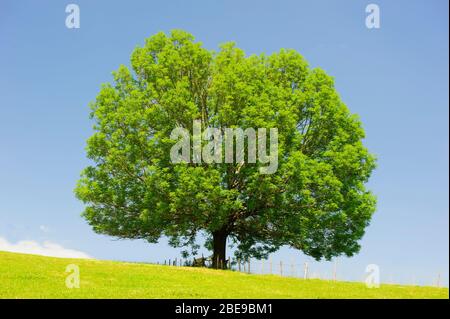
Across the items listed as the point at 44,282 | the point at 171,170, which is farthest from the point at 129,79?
the point at 44,282

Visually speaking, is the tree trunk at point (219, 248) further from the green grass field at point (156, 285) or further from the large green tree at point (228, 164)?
the green grass field at point (156, 285)

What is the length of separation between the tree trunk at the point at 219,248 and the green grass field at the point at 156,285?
16.4 ft

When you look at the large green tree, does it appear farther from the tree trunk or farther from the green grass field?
the green grass field

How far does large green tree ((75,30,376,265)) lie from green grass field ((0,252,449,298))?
5.31 meters

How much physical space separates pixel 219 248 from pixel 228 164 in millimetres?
7445

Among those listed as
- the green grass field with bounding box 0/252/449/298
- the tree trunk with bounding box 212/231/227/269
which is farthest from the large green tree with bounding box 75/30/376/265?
the green grass field with bounding box 0/252/449/298

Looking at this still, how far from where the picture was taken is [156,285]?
31125 millimetres

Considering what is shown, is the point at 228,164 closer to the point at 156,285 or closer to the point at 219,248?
the point at 219,248

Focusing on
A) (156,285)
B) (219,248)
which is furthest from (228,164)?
(156,285)

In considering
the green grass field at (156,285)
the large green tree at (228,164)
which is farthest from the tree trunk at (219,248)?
the green grass field at (156,285)

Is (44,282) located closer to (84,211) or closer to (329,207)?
(84,211)

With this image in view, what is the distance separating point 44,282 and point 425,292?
23.4 m

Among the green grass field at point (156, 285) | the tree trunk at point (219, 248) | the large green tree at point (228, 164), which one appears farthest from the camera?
the tree trunk at point (219, 248)

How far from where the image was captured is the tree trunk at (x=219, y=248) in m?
44.2
